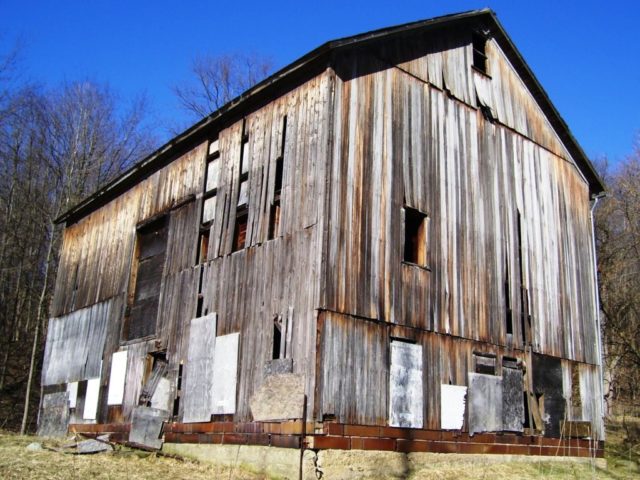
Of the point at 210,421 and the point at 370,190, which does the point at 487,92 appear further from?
the point at 210,421

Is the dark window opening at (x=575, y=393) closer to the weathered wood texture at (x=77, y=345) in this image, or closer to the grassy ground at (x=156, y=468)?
the grassy ground at (x=156, y=468)

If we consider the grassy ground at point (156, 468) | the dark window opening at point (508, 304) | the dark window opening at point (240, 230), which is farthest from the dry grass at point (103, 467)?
the dark window opening at point (508, 304)

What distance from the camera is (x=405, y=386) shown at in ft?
39.6

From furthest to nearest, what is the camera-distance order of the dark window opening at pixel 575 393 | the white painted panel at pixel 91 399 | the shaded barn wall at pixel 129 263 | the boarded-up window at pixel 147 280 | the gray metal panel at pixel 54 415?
the gray metal panel at pixel 54 415, the white painted panel at pixel 91 399, the boarded-up window at pixel 147 280, the dark window opening at pixel 575 393, the shaded barn wall at pixel 129 263

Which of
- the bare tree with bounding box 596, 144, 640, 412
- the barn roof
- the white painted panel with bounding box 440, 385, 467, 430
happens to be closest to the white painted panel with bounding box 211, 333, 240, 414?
the white painted panel with bounding box 440, 385, 467, 430

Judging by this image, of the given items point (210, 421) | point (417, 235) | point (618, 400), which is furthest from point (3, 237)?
point (618, 400)

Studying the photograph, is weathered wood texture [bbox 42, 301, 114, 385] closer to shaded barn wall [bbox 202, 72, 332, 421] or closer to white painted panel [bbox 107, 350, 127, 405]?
white painted panel [bbox 107, 350, 127, 405]

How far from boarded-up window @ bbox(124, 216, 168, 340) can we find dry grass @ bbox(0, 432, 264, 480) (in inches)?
132

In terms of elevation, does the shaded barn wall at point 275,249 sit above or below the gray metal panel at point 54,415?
above

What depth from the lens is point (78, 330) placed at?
1944 cm

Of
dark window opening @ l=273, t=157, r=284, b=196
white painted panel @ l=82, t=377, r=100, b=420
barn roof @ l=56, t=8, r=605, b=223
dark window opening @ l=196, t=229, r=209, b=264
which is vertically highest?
barn roof @ l=56, t=8, r=605, b=223

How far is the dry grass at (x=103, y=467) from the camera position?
10.8 m

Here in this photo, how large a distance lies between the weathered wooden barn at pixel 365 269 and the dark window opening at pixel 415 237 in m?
0.05

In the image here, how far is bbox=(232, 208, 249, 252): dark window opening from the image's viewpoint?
13836 millimetres
